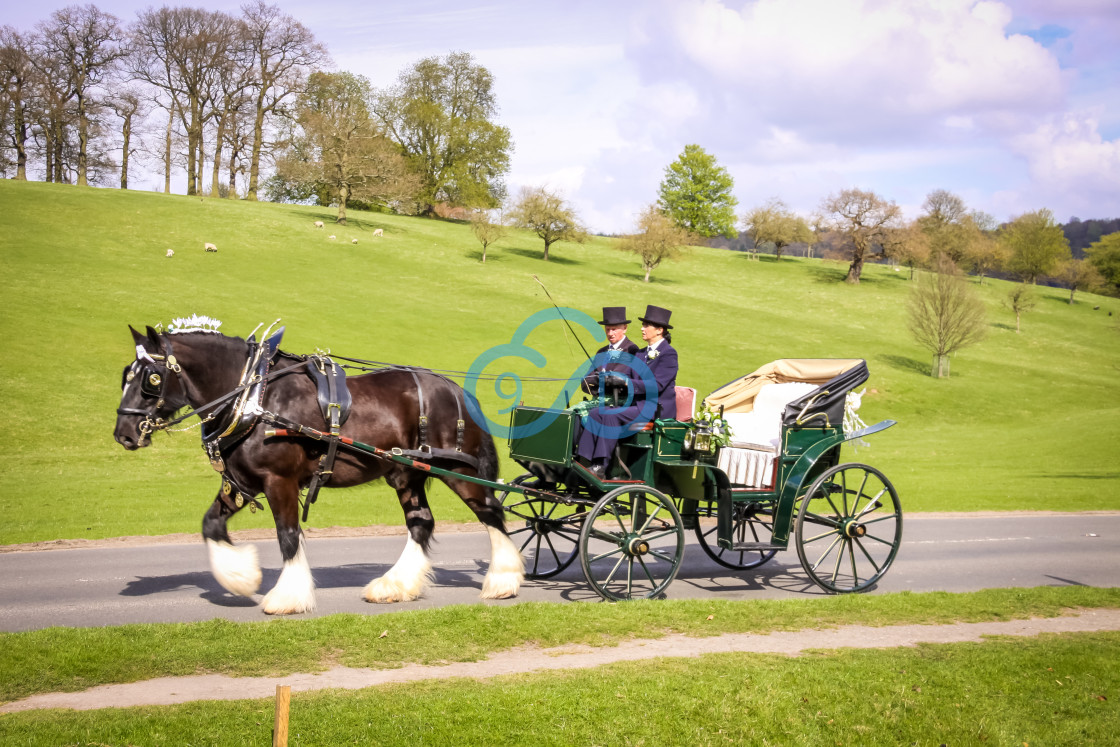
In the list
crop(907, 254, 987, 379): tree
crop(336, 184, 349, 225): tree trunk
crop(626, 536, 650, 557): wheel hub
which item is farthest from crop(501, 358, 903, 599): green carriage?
crop(336, 184, 349, 225): tree trunk

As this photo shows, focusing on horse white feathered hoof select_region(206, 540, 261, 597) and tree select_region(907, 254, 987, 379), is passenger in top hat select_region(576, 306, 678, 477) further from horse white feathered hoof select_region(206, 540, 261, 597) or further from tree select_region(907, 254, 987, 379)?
tree select_region(907, 254, 987, 379)

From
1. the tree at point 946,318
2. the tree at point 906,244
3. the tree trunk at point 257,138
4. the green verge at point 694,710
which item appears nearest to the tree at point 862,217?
the tree at point 906,244

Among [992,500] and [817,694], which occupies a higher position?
[817,694]

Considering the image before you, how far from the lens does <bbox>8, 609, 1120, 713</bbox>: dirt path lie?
534cm

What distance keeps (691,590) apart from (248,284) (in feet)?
113

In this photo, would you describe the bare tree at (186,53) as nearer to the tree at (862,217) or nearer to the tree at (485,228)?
the tree at (485,228)

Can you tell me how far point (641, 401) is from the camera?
28.2 feet

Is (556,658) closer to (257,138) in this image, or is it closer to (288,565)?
(288,565)

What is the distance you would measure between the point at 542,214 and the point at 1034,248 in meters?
53.7

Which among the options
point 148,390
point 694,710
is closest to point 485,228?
point 148,390

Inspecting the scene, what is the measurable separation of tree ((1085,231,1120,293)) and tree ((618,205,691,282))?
195 feet

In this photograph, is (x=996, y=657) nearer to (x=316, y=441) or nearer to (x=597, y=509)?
(x=597, y=509)

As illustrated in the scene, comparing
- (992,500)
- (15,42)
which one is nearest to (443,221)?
(15,42)

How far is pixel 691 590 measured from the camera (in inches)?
365
